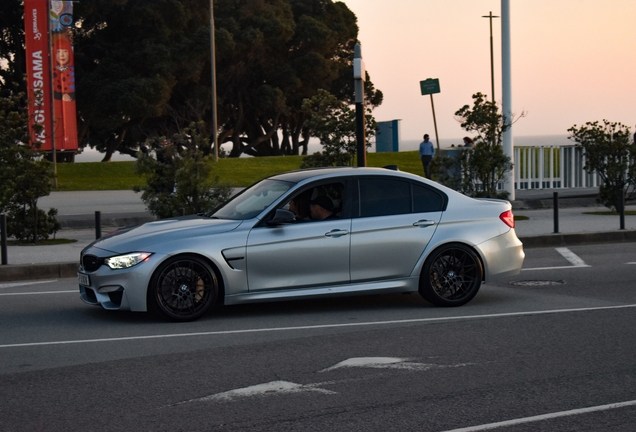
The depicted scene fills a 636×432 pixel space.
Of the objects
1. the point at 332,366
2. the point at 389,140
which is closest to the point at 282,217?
the point at 332,366

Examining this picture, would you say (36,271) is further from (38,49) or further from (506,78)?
(38,49)

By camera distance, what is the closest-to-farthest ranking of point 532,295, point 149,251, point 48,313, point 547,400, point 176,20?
point 547,400 → point 149,251 → point 48,313 → point 532,295 → point 176,20

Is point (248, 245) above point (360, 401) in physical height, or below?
above

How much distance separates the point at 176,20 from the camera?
2046 inches

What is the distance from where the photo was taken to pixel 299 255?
9.37 m

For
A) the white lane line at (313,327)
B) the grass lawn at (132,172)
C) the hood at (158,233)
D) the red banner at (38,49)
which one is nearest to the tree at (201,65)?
the grass lawn at (132,172)

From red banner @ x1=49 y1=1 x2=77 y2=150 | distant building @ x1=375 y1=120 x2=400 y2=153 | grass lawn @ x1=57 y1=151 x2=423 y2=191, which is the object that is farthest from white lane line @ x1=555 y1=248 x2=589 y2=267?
distant building @ x1=375 y1=120 x2=400 y2=153

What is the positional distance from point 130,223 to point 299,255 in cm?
1256

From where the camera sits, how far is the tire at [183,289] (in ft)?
29.5

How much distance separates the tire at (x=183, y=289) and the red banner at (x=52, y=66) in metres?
31.3

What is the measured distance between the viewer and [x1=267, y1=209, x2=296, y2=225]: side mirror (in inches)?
363

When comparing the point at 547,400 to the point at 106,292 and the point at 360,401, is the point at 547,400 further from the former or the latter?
the point at 106,292

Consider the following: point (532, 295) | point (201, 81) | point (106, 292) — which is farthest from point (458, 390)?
point (201, 81)

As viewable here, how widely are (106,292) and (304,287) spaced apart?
197 cm
